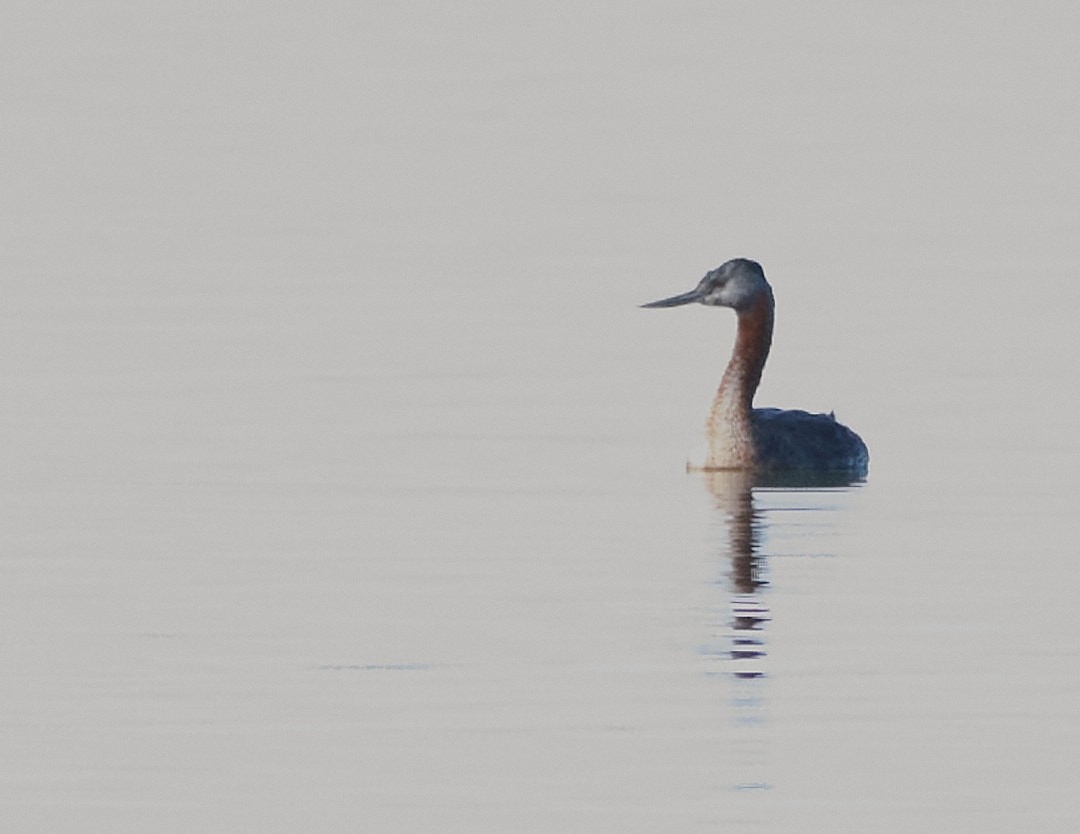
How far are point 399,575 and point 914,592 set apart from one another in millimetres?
2450

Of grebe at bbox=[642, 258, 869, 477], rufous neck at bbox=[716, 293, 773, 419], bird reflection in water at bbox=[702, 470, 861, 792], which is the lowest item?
bird reflection in water at bbox=[702, 470, 861, 792]

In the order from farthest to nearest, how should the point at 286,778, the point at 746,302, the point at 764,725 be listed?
the point at 746,302, the point at 764,725, the point at 286,778

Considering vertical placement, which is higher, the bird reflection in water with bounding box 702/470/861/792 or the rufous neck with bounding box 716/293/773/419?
the rufous neck with bounding box 716/293/773/419

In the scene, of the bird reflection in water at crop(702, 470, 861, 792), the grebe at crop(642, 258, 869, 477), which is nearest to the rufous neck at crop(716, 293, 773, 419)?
the grebe at crop(642, 258, 869, 477)

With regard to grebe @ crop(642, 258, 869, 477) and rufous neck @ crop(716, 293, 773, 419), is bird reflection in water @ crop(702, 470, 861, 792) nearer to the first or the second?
grebe @ crop(642, 258, 869, 477)

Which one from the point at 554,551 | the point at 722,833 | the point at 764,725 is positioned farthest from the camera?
the point at 554,551

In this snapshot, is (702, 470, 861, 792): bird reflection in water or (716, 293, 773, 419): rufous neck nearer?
(702, 470, 861, 792): bird reflection in water

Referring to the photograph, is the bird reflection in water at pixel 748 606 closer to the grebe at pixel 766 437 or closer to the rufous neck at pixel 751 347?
the grebe at pixel 766 437

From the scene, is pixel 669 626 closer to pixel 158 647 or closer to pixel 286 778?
pixel 158 647

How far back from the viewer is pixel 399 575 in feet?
52.4

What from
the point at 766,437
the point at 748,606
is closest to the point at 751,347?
the point at 766,437

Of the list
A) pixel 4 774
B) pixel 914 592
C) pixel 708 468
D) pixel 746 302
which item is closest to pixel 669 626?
pixel 914 592

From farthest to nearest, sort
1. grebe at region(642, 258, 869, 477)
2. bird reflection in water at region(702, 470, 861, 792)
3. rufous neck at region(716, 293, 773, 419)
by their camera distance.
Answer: rufous neck at region(716, 293, 773, 419)
grebe at region(642, 258, 869, 477)
bird reflection in water at region(702, 470, 861, 792)

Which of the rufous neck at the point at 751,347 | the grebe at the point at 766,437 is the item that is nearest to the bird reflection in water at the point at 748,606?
the grebe at the point at 766,437
